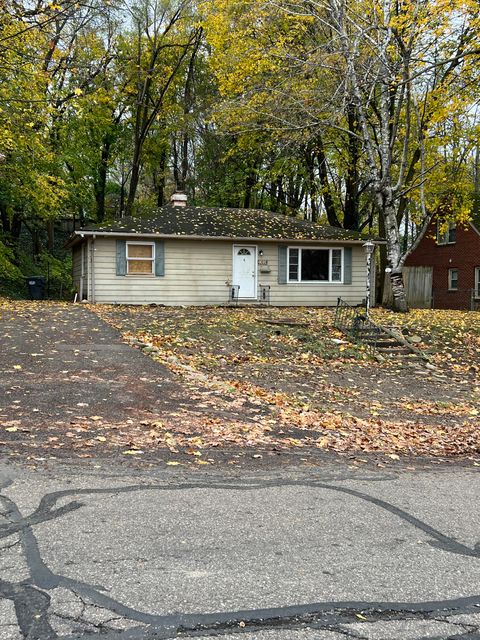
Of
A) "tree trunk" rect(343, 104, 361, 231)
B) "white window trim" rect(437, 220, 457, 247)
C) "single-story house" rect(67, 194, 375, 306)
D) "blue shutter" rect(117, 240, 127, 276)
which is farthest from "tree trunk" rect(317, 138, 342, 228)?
"blue shutter" rect(117, 240, 127, 276)

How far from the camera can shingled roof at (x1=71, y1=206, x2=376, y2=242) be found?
19.8m

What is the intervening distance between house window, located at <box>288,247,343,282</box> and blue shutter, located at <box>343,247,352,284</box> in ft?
0.48

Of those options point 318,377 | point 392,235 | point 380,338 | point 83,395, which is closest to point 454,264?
point 392,235

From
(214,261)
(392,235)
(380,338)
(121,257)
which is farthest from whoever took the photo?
(214,261)

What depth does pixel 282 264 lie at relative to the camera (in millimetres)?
21094

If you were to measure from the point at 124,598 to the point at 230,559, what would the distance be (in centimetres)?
70

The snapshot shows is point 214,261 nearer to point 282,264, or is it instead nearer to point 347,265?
point 282,264

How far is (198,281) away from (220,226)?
91.4 inches

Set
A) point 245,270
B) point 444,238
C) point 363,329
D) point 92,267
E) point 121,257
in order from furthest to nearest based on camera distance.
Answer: point 444,238 < point 245,270 < point 121,257 < point 92,267 < point 363,329

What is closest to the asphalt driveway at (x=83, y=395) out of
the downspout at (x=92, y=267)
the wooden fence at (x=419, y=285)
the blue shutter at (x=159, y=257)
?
the downspout at (x=92, y=267)

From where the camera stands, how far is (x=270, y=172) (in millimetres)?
26469

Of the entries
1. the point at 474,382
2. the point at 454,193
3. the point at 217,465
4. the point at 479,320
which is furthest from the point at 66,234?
the point at 217,465

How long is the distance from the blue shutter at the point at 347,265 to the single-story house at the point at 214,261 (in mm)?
39

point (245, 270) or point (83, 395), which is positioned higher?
point (245, 270)
